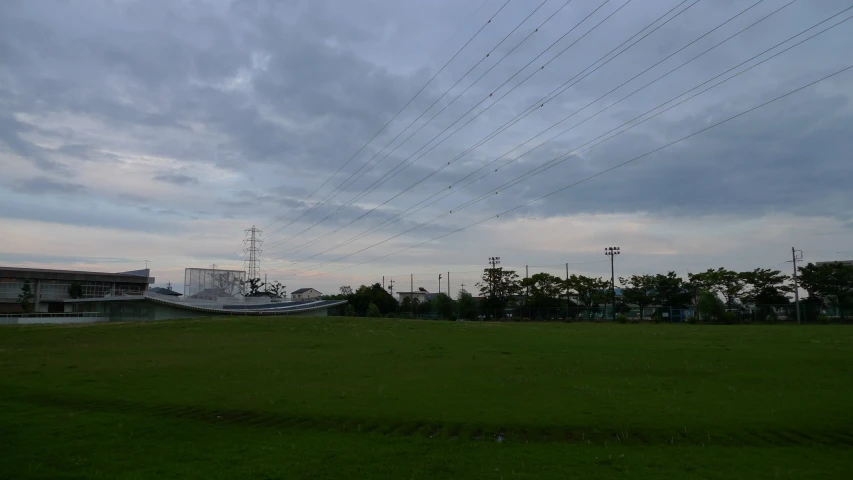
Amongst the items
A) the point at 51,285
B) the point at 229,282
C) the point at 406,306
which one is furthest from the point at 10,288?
the point at 406,306

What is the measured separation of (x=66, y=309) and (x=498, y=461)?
5658 inches

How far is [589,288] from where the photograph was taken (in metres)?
112

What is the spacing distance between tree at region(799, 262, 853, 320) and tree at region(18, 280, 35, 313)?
144933 mm

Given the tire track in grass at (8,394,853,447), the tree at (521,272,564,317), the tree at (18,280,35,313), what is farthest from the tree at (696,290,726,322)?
the tree at (18,280,35,313)

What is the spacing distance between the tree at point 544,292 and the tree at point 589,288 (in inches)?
83.7

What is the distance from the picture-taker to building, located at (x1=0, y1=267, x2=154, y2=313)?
11806 cm

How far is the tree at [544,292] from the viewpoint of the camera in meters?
113

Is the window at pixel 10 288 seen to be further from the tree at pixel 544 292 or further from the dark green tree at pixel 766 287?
the dark green tree at pixel 766 287

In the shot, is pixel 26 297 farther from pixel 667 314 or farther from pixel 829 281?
pixel 829 281

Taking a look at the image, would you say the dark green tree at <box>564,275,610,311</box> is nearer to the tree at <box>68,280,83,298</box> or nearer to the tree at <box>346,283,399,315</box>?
the tree at <box>346,283,399,315</box>

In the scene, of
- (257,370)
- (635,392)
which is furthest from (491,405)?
(257,370)

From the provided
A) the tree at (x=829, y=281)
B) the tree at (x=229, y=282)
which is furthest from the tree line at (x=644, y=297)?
the tree at (x=229, y=282)

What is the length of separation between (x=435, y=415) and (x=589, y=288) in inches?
3992

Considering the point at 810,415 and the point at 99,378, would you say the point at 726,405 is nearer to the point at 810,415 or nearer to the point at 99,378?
the point at 810,415
